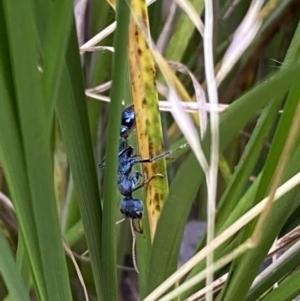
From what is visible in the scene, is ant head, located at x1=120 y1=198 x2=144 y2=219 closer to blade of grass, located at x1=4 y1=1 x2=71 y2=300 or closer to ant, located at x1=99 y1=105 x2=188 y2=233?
ant, located at x1=99 y1=105 x2=188 y2=233

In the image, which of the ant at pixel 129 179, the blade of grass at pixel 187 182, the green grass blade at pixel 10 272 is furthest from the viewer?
the ant at pixel 129 179

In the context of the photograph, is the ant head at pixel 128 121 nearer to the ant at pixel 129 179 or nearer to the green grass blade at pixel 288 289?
the ant at pixel 129 179

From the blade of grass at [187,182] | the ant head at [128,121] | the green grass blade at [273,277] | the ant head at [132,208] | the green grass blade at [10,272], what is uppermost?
the ant head at [128,121]

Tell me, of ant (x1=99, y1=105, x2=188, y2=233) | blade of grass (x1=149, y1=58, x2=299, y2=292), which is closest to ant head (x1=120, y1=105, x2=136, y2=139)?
ant (x1=99, y1=105, x2=188, y2=233)

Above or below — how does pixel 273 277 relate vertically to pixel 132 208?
below

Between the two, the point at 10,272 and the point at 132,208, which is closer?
the point at 10,272

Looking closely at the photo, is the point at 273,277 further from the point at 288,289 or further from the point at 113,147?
the point at 113,147

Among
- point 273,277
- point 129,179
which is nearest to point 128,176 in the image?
point 129,179

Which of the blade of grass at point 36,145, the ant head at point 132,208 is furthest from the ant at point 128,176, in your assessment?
the blade of grass at point 36,145

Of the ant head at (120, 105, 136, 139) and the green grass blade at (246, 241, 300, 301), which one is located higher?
the ant head at (120, 105, 136, 139)
